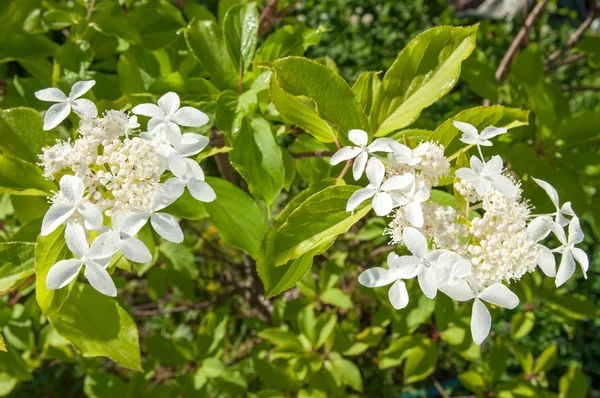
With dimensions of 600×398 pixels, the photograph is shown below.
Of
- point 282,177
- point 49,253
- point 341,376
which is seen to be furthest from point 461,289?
point 341,376

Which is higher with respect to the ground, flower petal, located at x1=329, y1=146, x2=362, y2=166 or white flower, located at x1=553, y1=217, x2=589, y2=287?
flower petal, located at x1=329, y1=146, x2=362, y2=166

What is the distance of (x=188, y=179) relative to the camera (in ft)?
2.31

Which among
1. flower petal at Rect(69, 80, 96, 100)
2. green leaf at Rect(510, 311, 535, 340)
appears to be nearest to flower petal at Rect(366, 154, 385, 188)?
flower petal at Rect(69, 80, 96, 100)

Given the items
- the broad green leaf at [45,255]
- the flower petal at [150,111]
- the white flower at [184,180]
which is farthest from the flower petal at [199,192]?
the broad green leaf at [45,255]

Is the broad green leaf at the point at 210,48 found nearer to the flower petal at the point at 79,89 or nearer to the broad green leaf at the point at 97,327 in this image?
the flower petal at the point at 79,89

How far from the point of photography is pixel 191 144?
28.6 inches

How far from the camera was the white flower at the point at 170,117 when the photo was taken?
711 mm

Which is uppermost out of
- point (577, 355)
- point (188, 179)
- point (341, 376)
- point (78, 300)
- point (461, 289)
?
point (188, 179)

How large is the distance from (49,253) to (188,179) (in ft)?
0.77

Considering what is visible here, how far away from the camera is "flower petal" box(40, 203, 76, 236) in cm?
65

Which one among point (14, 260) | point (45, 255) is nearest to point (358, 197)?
point (45, 255)

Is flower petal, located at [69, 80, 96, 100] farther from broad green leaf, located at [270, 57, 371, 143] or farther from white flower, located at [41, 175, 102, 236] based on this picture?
broad green leaf, located at [270, 57, 371, 143]

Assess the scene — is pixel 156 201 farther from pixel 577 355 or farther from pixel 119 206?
pixel 577 355

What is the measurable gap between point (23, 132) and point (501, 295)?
803 millimetres
